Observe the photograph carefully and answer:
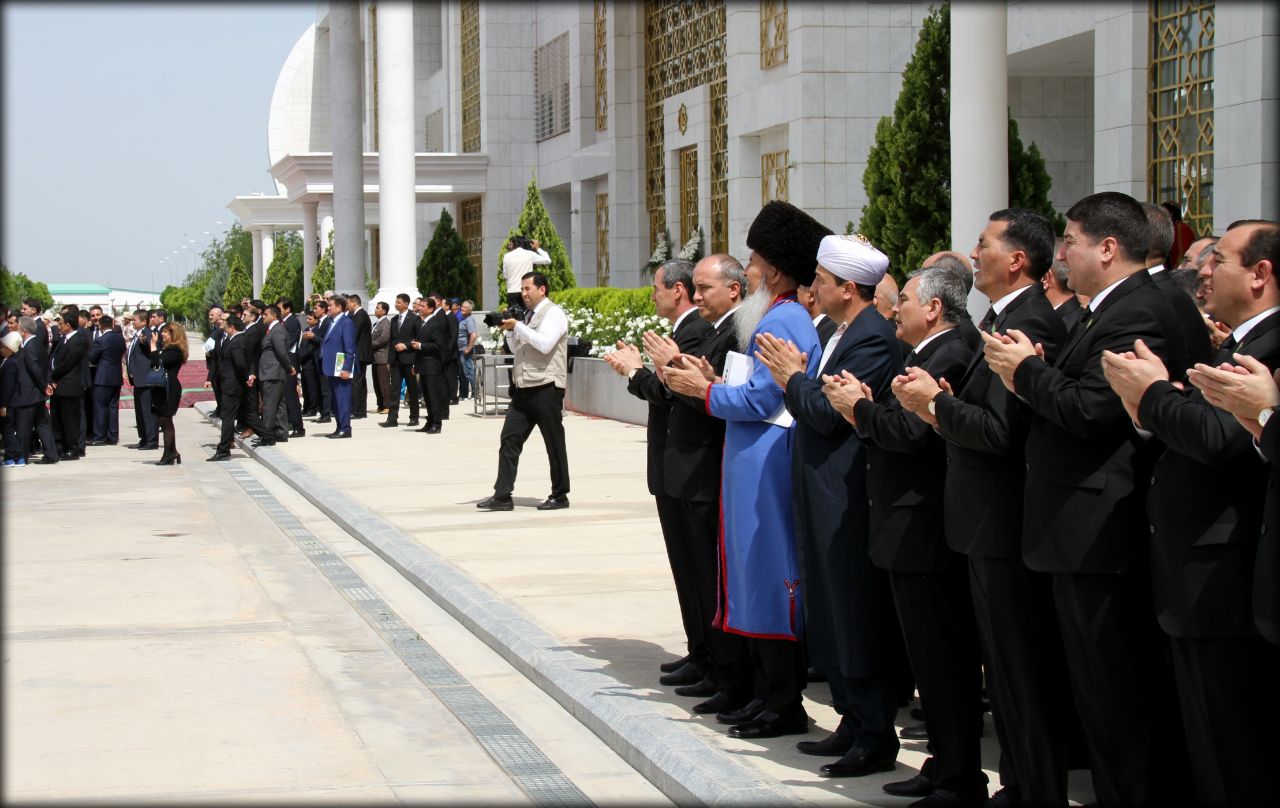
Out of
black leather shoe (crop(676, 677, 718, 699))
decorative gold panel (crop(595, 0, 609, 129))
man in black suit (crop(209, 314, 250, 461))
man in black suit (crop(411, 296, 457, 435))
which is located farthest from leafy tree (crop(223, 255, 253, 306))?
black leather shoe (crop(676, 677, 718, 699))

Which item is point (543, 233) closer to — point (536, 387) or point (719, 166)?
point (719, 166)

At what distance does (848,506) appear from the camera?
560 centimetres

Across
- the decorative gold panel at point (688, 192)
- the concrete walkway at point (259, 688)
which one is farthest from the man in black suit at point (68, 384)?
the decorative gold panel at point (688, 192)

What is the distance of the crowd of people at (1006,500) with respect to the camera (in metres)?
4.08

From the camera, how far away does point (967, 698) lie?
519 centimetres

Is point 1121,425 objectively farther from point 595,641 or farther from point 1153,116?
point 1153,116

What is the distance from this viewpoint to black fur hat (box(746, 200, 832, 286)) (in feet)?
20.0

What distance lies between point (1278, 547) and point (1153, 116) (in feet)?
46.6

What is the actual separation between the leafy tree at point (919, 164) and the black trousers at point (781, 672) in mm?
12698

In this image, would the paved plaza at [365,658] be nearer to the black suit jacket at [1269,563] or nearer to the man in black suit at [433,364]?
the black suit jacket at [1269,563]

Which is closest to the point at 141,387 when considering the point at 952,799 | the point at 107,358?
the point at 107,358

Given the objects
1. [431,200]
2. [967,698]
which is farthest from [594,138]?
[967,698]

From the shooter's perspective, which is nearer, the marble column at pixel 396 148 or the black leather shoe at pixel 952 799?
the black leather shoe at pixel 952 799

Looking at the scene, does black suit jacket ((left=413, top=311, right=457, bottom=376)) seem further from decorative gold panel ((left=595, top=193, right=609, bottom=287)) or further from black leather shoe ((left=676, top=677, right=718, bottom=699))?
decorative gold panel ((left=595, top=193, right=609, bottom=287))
